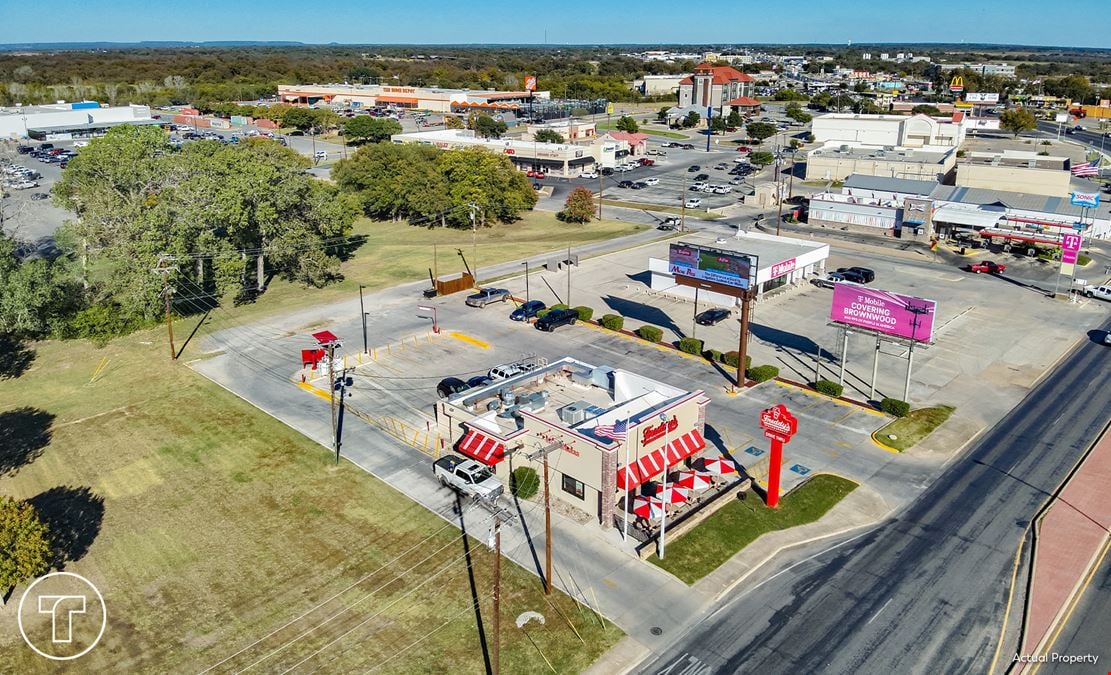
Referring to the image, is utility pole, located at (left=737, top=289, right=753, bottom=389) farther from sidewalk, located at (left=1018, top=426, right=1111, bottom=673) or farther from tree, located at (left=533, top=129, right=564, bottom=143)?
tree, located at (left=533, top=129, right=564, bottom=143)

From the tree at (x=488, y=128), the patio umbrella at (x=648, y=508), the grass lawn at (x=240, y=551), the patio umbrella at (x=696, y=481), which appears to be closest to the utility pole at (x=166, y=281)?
the grass lawn at (x=240, y=551)

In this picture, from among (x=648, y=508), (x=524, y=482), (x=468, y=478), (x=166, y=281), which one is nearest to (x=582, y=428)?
(x=524, y=482)

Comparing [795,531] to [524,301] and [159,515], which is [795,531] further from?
[524,301]

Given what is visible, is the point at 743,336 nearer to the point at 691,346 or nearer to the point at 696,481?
the point at 691,346

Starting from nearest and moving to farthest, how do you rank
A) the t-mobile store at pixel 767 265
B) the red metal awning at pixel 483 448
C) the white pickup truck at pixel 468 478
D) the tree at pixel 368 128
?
the white pickup truck at pixel 468 478 → the red metal awning at pixel 483 448 → the t-mobile store at pixel 767 265 → the tree at pixel 368 128

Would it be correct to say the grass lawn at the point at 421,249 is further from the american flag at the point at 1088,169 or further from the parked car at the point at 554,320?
the american flag at the point at 1088,169

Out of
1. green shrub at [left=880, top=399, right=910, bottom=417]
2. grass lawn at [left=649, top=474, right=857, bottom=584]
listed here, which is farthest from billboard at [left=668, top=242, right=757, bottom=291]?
grass lawn at [left=649, top=474, right=857, bottom=584]
